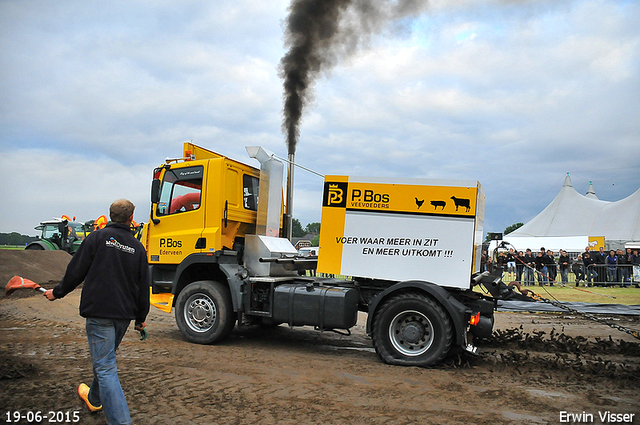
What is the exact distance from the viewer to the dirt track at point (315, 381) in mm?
4160

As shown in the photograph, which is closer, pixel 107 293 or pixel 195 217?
pixel 107 293

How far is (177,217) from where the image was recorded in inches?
305

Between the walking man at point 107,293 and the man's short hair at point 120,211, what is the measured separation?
16 mm

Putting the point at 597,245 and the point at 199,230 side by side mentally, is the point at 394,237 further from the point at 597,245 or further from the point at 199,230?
the point at 597,245

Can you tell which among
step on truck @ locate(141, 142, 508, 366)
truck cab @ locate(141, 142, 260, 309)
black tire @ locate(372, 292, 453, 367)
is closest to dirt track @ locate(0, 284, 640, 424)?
black tire @ locate(372, 292, 453, 367)

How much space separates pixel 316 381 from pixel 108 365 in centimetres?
250

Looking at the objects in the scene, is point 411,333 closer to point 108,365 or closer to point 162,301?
point 108,365

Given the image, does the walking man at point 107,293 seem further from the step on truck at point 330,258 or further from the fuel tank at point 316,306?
the step on truck at point 330,258

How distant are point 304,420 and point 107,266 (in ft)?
7.14

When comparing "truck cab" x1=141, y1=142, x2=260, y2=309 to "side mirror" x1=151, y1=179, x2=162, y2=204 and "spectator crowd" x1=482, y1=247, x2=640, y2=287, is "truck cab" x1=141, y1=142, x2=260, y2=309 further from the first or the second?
"spectator crowd" x1=482, y1=247, x2=640, y2=287

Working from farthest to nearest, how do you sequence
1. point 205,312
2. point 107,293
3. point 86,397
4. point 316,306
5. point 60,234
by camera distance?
point 60,234, point 205,312, point 316,306, point 86,397, point 107,293

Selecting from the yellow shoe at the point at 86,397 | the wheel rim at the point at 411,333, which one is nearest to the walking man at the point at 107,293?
the yellow shoe at the point at 86,397

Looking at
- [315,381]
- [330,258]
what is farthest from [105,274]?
[330,258]

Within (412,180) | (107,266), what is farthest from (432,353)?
(107,266)
